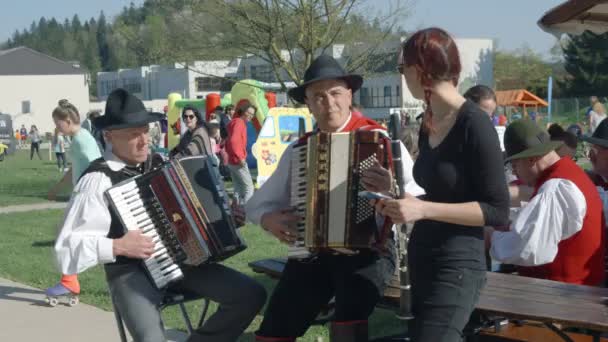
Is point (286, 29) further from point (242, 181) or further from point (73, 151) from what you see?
point (73, 151)

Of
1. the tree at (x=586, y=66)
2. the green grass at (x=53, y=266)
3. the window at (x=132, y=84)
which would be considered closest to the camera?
the green grass at (x=53, y=266)

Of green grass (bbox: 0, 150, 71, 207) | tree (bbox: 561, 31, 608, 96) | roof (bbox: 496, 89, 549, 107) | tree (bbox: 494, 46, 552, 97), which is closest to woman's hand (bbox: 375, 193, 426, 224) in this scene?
green grass (bbox: 0, 150, 71, 207)

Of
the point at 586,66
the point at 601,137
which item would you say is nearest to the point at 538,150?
the point at 601,137

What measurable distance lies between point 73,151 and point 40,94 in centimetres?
9135

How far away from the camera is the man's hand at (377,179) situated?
143 inches

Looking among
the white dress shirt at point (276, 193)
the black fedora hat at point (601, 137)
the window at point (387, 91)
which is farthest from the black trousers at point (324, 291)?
the window at point (387, 91)

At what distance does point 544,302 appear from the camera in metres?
3.91

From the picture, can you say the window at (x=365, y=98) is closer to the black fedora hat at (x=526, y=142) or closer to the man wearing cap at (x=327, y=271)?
the black fedora hat at (x=526, y=142)

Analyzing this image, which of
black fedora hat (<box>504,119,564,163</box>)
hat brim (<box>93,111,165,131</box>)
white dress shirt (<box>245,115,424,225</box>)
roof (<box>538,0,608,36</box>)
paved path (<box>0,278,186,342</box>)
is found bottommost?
paved path (<box>0,278,186,342</box>)

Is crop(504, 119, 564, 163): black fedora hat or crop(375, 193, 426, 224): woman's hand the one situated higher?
crop(504, 119, 564, 163): black fedora hat

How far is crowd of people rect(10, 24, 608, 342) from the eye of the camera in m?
3.23

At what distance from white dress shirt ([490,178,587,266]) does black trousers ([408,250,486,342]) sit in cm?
124

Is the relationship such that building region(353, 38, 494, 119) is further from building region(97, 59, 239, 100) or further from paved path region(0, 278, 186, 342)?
paved path region(0, 278, 186, 342)

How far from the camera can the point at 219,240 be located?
464cm
